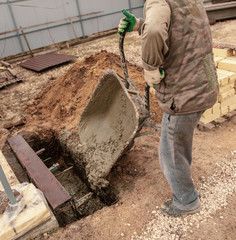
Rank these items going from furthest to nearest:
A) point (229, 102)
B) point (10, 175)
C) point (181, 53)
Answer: point (229, 102), point (10, 175), point (181, 53)

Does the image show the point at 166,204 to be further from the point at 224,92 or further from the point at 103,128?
the point at 224,92

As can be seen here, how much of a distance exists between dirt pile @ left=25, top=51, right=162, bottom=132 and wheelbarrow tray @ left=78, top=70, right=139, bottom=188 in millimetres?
726

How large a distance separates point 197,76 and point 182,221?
1428 millimetres

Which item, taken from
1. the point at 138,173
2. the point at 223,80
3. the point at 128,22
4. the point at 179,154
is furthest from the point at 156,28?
the point at 223,80

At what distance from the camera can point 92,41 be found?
1164cm

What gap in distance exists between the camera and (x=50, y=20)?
1191 cm

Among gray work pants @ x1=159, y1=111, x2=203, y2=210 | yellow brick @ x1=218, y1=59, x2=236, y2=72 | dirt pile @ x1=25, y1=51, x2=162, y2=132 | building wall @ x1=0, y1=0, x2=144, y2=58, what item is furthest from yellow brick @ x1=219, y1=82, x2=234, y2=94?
building wall @ x1=0, y1=0, x2=144, y2=58

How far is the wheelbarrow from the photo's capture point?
10.2 ft

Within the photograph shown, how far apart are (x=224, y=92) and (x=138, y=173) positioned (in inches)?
74.9

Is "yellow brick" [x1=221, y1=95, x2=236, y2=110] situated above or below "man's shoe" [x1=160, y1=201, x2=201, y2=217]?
above

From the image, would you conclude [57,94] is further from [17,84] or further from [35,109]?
[17,84]

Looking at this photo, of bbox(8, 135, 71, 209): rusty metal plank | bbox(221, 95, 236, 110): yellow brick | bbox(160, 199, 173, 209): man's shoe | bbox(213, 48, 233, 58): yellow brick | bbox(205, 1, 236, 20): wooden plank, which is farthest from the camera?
bbox(205, 1, 236, 20): wooden plank

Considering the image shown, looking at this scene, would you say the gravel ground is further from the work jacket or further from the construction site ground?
the work jacket

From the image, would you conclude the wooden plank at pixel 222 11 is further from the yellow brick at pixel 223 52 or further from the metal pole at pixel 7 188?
the metal pole at pixel 7 188
